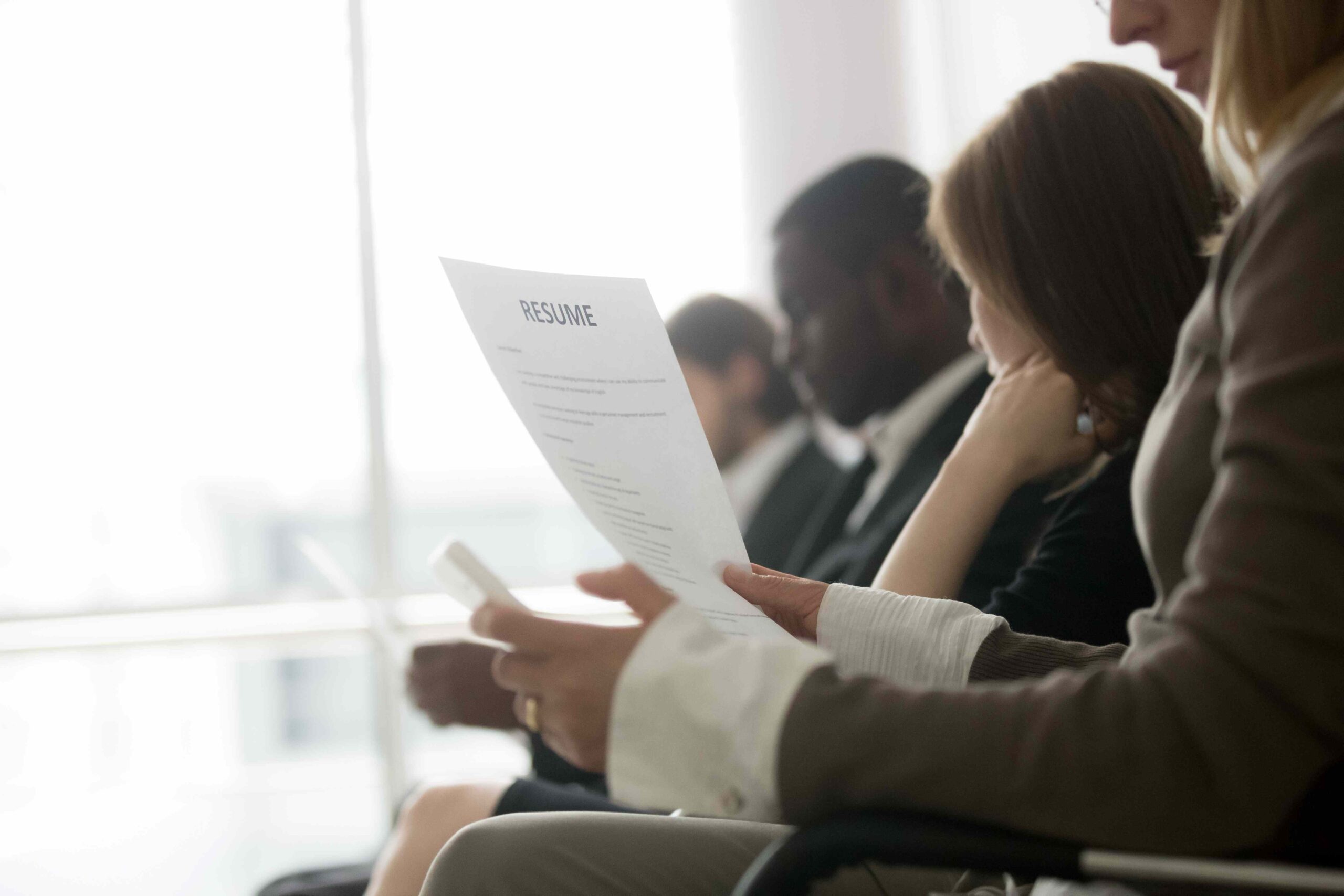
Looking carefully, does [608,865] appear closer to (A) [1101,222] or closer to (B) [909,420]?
(A) [1101,222]

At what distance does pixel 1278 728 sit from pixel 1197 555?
9cm

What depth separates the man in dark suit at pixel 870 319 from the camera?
181cm

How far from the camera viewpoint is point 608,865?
2.90 ft

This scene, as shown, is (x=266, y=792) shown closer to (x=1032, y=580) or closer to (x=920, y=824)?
(x=1032, y=580)

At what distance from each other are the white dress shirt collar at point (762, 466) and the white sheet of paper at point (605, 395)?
1.75m

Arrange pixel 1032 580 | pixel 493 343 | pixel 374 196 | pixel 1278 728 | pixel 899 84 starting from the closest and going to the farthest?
pixel 1278 728
pixel 493 343
pixel 1032 580
pixel 374 196
pixel 899 84

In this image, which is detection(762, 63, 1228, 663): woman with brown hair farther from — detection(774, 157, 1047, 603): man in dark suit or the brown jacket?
detection(774, 157, 1047, 603): man in dark suit

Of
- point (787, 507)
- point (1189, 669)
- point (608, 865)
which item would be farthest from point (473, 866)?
point (787, 507)

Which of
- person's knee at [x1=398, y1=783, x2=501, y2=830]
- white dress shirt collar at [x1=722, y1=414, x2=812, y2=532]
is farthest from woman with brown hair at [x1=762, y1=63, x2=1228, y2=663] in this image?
white dress shirt collar at [x1=722, y1=414, x2=812, y2=532]

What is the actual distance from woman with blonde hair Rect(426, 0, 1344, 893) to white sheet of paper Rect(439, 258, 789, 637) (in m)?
0.14

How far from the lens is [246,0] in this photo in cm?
293

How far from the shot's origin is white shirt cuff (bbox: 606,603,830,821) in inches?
22.6

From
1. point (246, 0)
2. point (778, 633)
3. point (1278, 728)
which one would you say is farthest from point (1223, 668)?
point (246, 0)

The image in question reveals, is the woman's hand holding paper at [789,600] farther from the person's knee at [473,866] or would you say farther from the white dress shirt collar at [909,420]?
the white dress shirt collar at [909,420]
